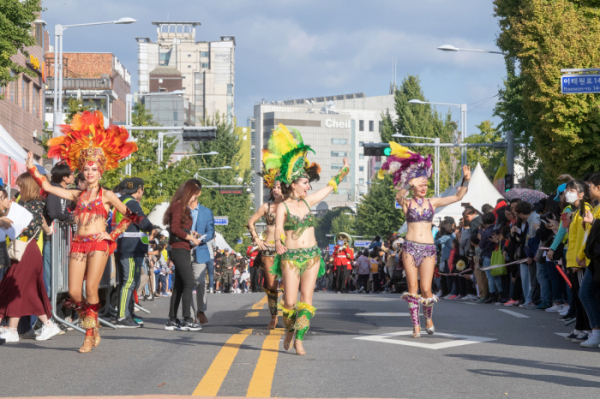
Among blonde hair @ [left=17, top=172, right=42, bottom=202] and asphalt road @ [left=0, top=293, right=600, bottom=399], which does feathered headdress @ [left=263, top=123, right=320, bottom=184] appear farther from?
blonde hair @ [left=17, top=172, right=42, bottom=202]

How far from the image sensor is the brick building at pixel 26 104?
3966 centimetres

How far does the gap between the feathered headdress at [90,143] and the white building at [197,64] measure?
445ft

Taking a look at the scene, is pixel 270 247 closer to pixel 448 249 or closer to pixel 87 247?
pixel 87 247

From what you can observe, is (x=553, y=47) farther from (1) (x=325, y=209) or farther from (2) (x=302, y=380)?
(1) (x=325, y=209)

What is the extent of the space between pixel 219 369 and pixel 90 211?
8.06ft

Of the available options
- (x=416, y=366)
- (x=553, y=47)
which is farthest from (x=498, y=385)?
(x=553, y=47)

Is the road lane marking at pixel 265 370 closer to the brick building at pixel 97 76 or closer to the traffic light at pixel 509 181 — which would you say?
the traffic light at pixel 509 181

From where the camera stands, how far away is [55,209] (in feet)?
32.8

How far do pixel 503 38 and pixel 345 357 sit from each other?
26765 millimetres

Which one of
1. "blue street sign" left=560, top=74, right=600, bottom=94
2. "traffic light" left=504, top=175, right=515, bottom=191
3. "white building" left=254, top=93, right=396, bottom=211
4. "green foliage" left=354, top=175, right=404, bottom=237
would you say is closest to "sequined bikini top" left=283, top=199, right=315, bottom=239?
"blue street sign" left=560, top=74, right=600, bottom=94

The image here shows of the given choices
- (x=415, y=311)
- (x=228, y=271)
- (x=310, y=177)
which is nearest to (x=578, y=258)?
(x=415, y=311)

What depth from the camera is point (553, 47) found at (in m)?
28.1

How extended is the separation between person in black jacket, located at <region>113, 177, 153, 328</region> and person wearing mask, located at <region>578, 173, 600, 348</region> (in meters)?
5.71

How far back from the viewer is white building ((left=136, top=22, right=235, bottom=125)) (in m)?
147
